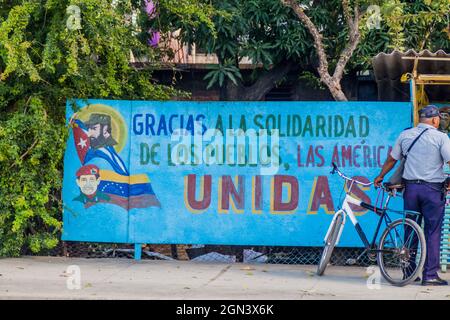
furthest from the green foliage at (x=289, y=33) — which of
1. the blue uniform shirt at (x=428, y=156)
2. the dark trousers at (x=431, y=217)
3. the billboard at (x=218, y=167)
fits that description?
the dark trousers at (x=431, y=217)

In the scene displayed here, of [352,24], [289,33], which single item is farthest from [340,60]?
[289,33]

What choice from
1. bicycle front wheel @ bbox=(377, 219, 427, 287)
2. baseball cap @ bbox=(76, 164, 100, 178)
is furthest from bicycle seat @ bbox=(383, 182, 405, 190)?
baseball cap @ bbox=(76, 164, 100, 178)

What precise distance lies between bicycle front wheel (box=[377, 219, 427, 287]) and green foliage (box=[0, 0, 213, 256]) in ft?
12.8

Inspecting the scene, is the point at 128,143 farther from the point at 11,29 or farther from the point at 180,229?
the point at 11,29

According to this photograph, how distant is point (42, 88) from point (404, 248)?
195 inches

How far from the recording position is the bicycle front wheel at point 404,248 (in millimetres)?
9234

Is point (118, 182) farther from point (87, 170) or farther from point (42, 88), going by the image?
point (42, 88)

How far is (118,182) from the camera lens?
1115 centimetres

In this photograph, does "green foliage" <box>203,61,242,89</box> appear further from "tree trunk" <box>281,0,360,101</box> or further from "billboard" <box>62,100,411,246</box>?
"billboard" <box>62,100,411,246</box>

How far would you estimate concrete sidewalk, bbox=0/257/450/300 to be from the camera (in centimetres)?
886

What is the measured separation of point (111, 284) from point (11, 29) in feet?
10.8

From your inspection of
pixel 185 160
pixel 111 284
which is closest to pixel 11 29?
pixel 185 160

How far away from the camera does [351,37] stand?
12.8 m
